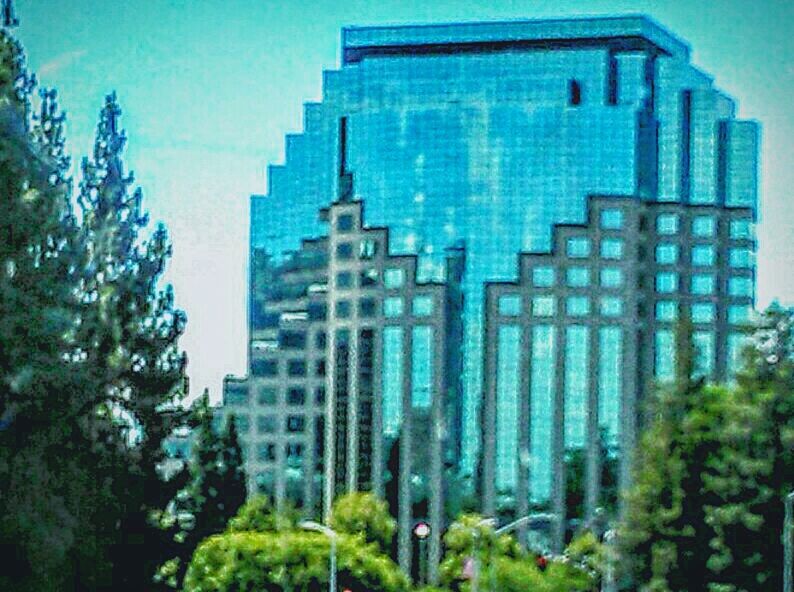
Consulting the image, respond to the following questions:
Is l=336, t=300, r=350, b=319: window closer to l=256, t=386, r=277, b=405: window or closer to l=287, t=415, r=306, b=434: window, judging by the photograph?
l=287, t=415, r=306, b=434: window

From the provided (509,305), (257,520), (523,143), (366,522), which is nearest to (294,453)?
(509,305)

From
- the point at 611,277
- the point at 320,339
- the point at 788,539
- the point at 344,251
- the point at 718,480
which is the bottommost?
the point at 788,539

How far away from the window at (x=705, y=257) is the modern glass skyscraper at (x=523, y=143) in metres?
1.93

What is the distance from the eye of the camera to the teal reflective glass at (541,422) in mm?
70312

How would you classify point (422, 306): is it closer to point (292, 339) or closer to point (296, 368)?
point (296, 368)

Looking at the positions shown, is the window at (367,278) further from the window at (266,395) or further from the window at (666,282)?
the window at (666,282)

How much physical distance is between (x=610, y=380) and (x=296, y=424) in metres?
13.8

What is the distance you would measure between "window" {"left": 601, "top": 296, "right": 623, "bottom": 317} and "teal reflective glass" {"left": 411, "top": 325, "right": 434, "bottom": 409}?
697cm

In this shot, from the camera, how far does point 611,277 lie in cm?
7288

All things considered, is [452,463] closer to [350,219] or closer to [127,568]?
[350,219]

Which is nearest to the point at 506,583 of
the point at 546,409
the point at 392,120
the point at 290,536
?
the point at 290,536

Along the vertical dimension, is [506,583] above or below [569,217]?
below

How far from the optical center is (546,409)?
2776 inches

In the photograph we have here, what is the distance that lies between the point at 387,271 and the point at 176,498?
48718 mm
